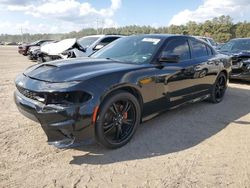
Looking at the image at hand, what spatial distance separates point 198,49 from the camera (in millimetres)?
5883

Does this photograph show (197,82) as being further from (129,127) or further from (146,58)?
(129,127)

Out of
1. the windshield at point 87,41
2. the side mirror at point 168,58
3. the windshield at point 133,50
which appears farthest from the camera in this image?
the windshield at point 87,41

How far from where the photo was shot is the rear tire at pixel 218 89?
6488 millimetres

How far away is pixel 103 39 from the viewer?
1049 cm

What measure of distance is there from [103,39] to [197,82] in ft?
18.5

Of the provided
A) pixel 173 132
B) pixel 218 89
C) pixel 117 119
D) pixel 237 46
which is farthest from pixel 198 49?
pixel 237 46

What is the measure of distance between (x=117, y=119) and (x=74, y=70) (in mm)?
882

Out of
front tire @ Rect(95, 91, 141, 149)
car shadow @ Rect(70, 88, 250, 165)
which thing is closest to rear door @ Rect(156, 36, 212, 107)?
car shadow @ Rect(70, 88, 250, 165)

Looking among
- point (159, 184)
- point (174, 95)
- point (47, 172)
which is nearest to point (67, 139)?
point (47, 172)

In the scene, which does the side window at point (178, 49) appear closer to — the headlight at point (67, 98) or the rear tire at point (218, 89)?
the rear tire at point (218, 89)

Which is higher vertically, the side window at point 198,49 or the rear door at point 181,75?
the side window at point 198,49

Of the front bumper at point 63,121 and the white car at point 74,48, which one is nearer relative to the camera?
the front bumper at point 63,121

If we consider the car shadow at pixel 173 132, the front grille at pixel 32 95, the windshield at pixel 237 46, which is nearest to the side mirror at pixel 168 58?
the car shadow at pixel 173 132

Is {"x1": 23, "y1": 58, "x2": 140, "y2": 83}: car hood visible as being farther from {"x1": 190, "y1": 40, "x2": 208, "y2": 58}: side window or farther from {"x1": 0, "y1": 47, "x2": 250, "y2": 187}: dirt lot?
{"x1": 190, "y1": 40, "x2": 208, "y2": 58}: side window
